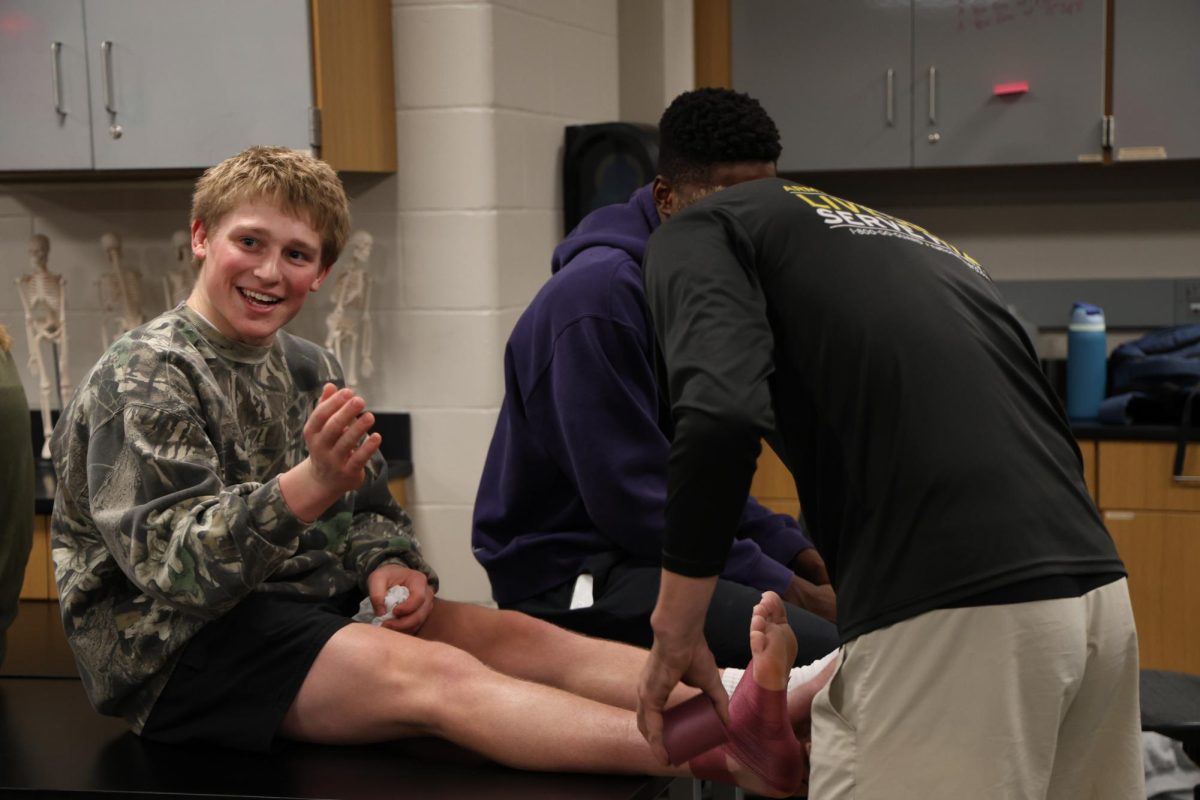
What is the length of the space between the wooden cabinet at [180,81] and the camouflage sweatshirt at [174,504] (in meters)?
1.00

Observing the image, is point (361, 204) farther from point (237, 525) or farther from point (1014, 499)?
point (1014, 499)

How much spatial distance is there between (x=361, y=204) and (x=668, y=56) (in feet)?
3.68

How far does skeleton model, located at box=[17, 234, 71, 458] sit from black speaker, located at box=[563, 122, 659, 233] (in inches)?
50.2

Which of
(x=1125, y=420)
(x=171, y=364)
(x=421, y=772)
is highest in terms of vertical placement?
(x=171, y=364)

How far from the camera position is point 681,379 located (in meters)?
1.43

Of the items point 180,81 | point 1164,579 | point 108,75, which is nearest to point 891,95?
point 1164,579

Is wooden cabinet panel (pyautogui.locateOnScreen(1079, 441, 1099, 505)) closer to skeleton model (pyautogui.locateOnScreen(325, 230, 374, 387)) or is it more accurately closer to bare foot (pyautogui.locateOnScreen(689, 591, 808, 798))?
skeleton model (pyautogui.locateOnScreen(325, 230, 374, 387))

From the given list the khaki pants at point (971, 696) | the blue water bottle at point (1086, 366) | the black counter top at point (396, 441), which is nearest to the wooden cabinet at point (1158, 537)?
the blue water bottle at point (1086, 366)

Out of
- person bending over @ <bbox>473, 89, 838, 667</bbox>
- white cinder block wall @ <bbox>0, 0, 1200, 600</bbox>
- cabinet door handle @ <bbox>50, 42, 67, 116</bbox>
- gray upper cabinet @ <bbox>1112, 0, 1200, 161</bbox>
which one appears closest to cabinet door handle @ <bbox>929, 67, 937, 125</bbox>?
gray upper cabinet @ <bbox>1112, 0, 1200, 161</bbox>

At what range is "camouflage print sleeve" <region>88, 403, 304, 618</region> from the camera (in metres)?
1.81

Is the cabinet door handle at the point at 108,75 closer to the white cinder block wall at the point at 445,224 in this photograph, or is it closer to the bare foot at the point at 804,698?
the white cinder block wall at the point at 445,224

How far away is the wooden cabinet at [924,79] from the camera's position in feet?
12.1

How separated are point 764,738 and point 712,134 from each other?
82 cm

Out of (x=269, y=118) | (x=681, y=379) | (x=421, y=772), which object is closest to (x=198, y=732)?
(x=421, y=772)
